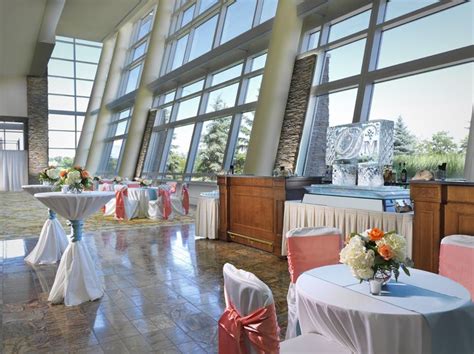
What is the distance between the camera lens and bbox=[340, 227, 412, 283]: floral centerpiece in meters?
1.79

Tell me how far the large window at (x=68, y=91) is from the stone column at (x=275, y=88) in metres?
15.7

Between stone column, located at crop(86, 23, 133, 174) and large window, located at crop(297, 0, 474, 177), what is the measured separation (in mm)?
13391

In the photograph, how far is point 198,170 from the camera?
38.6 ft

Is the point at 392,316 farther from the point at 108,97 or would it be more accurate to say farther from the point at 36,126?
the point at 36,126

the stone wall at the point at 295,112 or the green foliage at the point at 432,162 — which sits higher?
the stone wall at the point at 295,112

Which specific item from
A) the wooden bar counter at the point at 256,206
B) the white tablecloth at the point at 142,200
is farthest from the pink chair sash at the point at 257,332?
the white tablecloth at the point at 142,200

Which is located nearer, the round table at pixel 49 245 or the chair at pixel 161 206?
the round table at pixel 49 245

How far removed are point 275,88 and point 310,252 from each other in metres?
5.95

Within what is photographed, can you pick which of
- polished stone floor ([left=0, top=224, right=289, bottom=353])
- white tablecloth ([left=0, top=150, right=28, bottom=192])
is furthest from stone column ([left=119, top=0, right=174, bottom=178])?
polished stone floor ([left=0, top=224, right=289, bottom=353])

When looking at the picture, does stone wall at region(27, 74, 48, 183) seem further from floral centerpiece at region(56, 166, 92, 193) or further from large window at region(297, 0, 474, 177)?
floral centerpiece at region(56, 166, 92, 193)

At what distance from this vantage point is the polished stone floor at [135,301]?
278 centimetres

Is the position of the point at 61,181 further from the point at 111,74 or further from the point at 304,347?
the point at 111,74

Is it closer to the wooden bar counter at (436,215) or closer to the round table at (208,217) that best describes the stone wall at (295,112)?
the round table at (208,217)

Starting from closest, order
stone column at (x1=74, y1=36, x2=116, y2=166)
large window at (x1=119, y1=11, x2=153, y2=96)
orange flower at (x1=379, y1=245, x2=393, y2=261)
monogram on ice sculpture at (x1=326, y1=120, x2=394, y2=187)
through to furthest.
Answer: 1. orange flower at (x1=379, y1=245, x2=393, y2=261)
2. monogram on ice sculpture at (x1=326, y1=120, x2=394, y2=187)
3. large window at (x1=119, y1=11, x2=153, y2=96)
4. stone column at (x1=74, y1=36, x2=116, y2=166)
